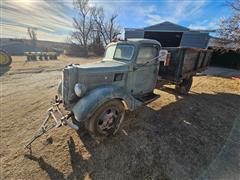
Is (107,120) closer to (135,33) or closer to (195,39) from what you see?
(195,39)

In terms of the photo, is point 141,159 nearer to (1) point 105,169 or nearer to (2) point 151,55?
(1) point 105,169

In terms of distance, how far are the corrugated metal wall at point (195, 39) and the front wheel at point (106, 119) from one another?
1529 centimetres

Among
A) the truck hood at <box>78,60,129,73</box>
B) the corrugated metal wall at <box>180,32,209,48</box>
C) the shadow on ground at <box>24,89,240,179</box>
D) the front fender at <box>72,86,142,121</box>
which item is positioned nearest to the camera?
the shadow on ground at <box>24,89,240,179</box>

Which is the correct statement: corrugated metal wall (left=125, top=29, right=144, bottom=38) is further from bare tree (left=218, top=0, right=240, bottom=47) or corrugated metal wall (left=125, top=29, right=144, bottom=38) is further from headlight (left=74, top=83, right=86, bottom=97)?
headlight (left=74, top=83, right=86, bottom=97)

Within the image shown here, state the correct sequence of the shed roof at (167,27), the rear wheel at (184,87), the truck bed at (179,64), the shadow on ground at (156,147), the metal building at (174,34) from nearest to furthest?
1. the shadow on ground at (156,147)
2. the truck bed at (179,64)
3. the rear wheel at (184,87)
4. the metal building at (174,34)
5. the shed roof at (167,27)

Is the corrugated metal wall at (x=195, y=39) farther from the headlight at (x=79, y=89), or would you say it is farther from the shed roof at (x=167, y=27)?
the headlight at (x=79, y=89)

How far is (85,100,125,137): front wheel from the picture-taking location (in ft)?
10.2

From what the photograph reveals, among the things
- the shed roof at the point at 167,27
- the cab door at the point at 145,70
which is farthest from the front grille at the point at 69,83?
the shed roof at the point at 167,27

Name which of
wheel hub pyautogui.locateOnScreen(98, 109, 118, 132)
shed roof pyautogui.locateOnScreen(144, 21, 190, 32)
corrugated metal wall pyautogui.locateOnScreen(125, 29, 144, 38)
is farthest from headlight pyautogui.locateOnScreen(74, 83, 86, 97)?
corrugated metal wall pyautogui.locateOnScreen(125, 29, 144, 38)

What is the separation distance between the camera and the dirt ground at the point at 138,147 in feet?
8.84

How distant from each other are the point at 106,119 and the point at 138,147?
0.92 m

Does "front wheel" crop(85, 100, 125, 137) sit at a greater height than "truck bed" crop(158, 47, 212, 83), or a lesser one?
lesser

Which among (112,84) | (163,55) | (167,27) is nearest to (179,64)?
(163,55)

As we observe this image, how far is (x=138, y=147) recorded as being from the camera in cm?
323
